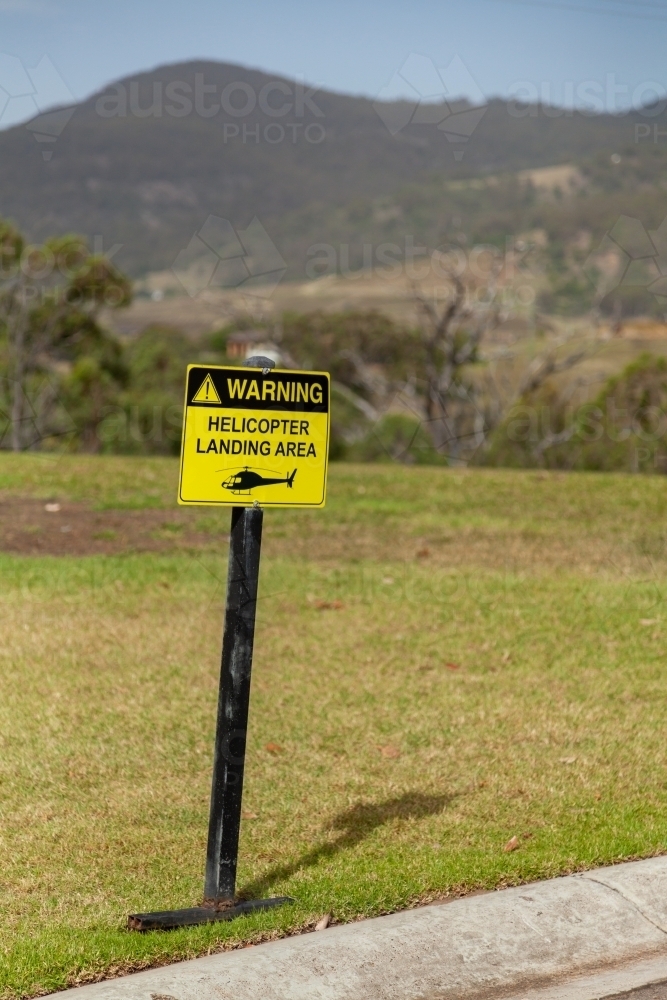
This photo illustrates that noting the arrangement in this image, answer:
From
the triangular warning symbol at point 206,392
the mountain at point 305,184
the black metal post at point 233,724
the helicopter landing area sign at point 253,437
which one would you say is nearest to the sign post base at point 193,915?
the black metal post at point 233,724

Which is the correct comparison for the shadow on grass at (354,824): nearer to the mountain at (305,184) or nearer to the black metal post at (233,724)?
the black metal post at (233,724)

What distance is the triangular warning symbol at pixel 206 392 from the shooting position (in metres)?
3.85

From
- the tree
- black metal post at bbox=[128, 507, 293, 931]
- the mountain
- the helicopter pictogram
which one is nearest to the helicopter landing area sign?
the helicopter pictogram

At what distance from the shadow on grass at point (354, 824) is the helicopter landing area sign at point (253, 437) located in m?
1.29

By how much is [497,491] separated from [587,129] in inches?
4833

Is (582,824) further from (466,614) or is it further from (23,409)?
(23,409)

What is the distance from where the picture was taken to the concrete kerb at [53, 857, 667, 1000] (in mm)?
3529

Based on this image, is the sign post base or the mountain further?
the mountain

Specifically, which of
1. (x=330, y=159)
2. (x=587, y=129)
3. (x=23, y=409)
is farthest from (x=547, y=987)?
(x=330, y=159)

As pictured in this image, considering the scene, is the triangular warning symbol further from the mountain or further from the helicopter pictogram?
the mountain

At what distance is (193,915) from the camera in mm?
3938

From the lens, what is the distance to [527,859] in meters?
4.43

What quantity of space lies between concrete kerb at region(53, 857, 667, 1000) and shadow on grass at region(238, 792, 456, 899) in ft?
1.40

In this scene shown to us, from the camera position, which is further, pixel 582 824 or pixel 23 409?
pixel 23 409
